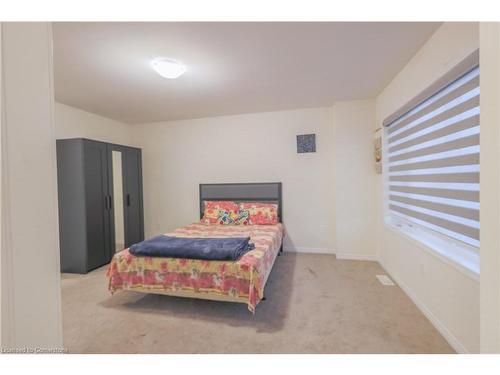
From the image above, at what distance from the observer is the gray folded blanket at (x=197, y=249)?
2.06 metres

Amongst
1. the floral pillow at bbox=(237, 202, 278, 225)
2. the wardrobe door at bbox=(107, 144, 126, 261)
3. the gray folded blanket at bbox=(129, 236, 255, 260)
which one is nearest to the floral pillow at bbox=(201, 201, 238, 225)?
the floral pillow at bbox=(237, 202, 278, 225)

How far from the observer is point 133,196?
410cm

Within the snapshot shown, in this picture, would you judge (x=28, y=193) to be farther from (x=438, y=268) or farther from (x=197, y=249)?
(x=438, y=268)

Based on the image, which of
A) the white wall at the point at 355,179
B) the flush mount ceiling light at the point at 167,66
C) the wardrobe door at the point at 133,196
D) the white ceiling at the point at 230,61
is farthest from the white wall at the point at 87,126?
the white wall at the point at 355,179

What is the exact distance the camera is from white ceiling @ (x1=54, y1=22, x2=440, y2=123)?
5.68ft

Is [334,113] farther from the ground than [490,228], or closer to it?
farther from the ground

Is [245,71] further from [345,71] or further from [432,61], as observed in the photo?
[432,61]

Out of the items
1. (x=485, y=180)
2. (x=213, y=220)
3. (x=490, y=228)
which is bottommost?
(x=213, y=220)

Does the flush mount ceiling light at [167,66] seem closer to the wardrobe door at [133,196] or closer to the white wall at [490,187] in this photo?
the white wall at [490,187]

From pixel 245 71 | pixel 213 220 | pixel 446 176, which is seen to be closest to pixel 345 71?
pixel 245 71

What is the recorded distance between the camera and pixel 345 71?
2.45 meters

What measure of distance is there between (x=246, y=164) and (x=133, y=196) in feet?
6.96

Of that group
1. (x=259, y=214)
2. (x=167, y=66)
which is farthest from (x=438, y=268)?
(x=167, y=66)
